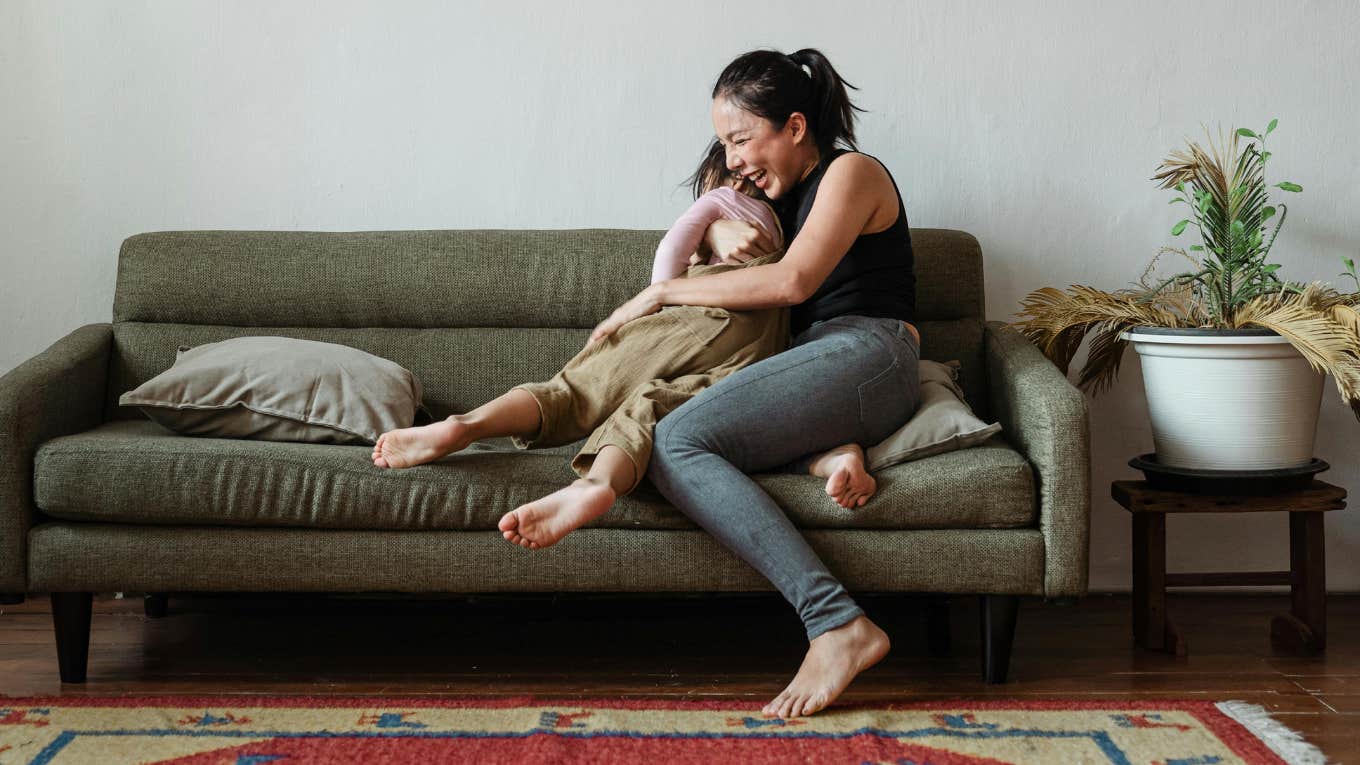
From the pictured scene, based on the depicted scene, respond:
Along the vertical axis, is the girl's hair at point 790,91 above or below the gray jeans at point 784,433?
above

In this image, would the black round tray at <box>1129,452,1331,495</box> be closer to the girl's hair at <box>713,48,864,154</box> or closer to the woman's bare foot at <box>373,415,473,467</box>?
the girl's hair at <box>713,48,864,154</box>

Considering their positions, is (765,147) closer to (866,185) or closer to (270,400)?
(866,185)

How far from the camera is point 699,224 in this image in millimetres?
2260

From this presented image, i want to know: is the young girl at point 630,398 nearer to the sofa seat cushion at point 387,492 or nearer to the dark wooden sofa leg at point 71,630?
the sofa seat cushion at point 387,492

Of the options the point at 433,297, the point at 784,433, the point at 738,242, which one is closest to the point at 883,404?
the point at 784,433

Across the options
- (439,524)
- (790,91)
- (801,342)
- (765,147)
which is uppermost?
(790,91)

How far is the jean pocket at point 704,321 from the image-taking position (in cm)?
208

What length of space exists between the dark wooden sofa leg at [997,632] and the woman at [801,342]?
0.26 meters

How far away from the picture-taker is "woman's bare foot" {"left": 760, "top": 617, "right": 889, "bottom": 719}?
179 centimetres

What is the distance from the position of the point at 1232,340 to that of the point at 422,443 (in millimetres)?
1486

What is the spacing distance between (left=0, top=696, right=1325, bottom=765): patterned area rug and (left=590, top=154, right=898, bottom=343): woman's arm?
28.0 inches

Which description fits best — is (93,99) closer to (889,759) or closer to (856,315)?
(856,315)

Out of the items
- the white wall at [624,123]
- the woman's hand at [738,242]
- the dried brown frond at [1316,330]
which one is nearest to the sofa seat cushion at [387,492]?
the woman's hand at [738,242]

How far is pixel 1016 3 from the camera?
269 centimetres
